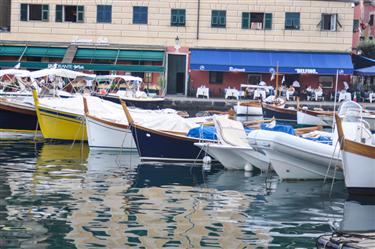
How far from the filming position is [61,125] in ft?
98.8

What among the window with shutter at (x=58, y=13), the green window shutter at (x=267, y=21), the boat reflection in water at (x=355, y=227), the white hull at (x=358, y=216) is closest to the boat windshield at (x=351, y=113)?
the boat reflection in water at (x=355, y=227)

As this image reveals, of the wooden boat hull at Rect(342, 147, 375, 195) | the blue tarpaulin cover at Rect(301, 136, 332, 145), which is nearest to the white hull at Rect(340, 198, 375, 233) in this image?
the wooden boat hull at Rect(342, 147, 375, 195)

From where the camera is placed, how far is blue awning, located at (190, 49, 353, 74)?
174 ft

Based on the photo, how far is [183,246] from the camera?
13445mm

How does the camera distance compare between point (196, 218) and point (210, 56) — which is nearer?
point (196, 218)

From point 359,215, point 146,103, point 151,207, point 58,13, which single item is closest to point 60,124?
point 151,207

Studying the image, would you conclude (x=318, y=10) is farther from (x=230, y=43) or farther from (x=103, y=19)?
(x=103, y=19)

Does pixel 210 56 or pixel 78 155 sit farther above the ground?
pixel 210 56

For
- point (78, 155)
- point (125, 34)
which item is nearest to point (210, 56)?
point (125, 34)

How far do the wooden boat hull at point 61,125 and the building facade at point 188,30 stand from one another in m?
24.5

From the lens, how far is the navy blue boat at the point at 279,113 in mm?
42656

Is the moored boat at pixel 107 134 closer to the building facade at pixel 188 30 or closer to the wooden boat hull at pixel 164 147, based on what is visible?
the wooden boat hull at pixel 164 147

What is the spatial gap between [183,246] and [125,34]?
42632mm

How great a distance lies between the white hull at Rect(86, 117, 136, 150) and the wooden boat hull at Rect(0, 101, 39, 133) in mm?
5216
